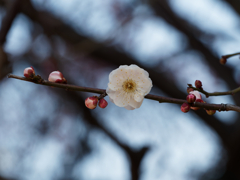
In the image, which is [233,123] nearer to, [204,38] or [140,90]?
[204,38]

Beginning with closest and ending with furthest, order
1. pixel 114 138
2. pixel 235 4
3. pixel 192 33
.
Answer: pixel 235 4
pixel 192 33
pixel 114 138

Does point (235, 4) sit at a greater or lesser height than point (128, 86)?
greater

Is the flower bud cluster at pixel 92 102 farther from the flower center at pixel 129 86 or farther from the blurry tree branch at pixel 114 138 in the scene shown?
the blurry tree branch at pixel 114 138

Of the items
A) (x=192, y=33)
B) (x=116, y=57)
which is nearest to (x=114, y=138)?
(x=116, y=57)

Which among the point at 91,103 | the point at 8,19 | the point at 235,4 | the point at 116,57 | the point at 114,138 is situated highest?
the point at 235,4

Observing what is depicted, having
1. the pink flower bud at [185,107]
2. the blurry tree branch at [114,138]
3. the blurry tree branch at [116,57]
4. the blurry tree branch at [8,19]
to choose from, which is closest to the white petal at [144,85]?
the pink flower bud at [185,107]

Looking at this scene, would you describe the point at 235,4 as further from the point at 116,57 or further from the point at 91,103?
the point at 91,103

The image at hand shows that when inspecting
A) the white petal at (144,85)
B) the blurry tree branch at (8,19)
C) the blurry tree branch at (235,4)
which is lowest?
the white petal at (144,85)

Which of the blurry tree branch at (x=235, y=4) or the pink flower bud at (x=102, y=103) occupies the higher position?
the blurry tree branch at (x=235, y=4)

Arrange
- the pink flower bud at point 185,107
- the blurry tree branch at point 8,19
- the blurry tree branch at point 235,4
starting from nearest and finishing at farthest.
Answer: the pink flower bud at point 185,107 < the blurry tree branch at point 8,19 < the blurry tree branch at point 235,4
